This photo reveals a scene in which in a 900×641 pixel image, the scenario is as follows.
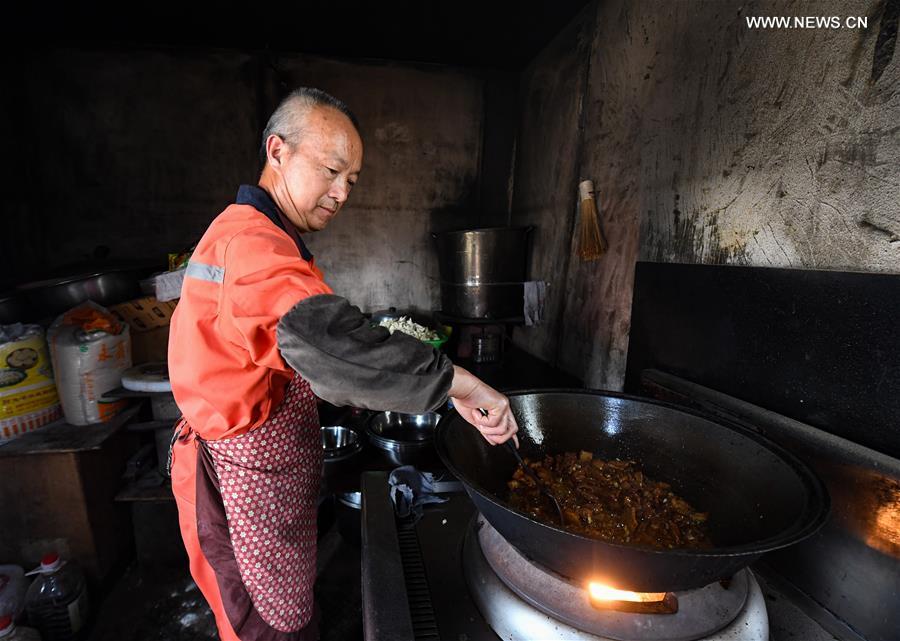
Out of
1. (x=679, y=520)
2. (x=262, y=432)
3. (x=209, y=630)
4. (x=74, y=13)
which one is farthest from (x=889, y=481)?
(x=74, y=13)

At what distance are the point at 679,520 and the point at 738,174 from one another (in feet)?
4.42

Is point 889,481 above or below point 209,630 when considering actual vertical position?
above

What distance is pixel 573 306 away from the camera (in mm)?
3084

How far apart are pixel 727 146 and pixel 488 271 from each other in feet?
6.42

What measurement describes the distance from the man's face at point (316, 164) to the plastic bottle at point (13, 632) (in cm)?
240

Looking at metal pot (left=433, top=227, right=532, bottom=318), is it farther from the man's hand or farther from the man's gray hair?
the man's hand

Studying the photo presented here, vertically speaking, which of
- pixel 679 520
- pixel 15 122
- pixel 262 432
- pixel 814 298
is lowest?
pixel 679 520

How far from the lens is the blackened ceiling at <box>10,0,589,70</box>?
324 centimetres

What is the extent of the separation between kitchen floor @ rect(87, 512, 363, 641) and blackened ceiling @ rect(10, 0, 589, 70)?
4.09 m

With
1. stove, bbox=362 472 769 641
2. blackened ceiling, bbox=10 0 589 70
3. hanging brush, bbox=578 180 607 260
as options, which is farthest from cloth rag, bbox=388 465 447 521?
blackened ceiling, bbox=10 0 589 70

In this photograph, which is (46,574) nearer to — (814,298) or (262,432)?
(262,432)

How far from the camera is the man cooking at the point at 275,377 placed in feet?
3.07

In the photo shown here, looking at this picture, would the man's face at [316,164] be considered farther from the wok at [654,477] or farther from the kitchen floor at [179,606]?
the kitchen floor at [179,606]

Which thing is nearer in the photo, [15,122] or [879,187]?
[879,187]
